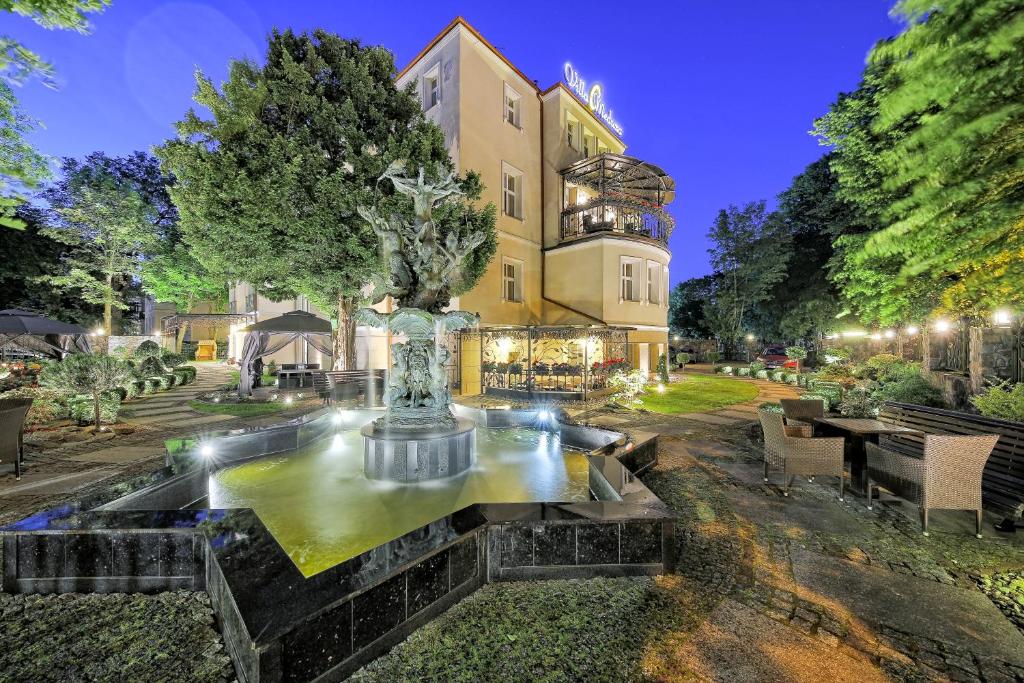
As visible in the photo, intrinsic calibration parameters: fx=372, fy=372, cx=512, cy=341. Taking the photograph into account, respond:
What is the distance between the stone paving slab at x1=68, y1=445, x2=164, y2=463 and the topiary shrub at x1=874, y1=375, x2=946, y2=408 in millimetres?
17012

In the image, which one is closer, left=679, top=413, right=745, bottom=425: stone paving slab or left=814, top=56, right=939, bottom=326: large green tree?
left=814, top=56, right=939, bottom=326: large green tree

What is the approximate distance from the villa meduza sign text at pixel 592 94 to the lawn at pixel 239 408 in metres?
23.0

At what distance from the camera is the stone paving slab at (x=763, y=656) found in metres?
2.34

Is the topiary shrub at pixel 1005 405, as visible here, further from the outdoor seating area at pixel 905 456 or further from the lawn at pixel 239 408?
the lawn at pixel 239 408

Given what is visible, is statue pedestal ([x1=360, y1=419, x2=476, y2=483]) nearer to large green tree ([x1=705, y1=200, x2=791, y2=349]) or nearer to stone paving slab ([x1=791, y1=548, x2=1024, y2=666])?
stone paving slab ([x1=791, y1=548, x2=1024, y2=666])

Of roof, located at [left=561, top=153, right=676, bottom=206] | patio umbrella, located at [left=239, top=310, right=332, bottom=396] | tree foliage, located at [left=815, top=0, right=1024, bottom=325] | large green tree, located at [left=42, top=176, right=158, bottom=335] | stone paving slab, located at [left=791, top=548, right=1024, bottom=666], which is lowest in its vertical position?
stone paving slab, located at [left=791, top=548, right=1024, bottom=666]

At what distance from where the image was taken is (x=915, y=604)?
3.03 meters

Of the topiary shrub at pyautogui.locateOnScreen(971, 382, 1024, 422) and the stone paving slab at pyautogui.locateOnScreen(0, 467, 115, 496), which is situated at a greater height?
the topiary shrub at pyautogui.locateOnScreen(971, 382, 1024, 422)

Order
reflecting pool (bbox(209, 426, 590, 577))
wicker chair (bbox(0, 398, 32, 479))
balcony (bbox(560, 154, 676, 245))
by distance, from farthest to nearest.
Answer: balcony (bbox(560, 154, 676, 245)) → wicker chair (bbox(0, 398, 32, 479)) → reflecting pool (bbox(209, 426, 590, 577))

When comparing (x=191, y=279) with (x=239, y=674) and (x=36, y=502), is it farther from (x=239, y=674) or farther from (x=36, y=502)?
(x=239, y=674)

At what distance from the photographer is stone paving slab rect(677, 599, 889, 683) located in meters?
2.34

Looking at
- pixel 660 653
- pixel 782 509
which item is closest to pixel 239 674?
pixel 660 653

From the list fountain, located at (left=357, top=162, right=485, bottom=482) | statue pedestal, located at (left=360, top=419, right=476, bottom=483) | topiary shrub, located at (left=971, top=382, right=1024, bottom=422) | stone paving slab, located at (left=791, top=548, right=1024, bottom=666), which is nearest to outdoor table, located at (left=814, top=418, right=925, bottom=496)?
topiary shrub, located at (left=971, top=382, right=1024, bottom=422)

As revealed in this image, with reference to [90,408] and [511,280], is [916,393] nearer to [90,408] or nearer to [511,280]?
[511,280]
